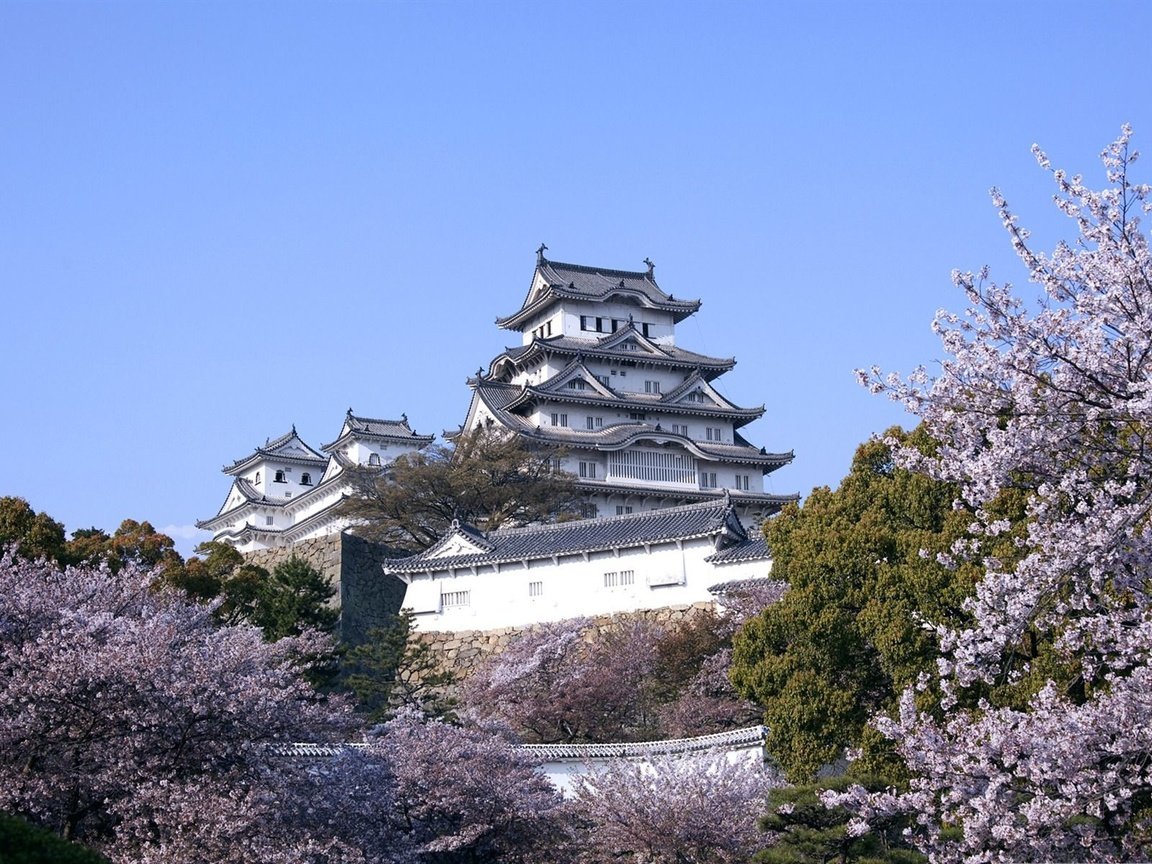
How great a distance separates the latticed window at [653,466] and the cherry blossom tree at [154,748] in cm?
2982

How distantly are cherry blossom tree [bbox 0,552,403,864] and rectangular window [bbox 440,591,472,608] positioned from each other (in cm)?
1648

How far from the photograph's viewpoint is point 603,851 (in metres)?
16.0

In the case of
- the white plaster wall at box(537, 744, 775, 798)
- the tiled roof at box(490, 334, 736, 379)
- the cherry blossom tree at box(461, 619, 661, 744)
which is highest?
the tiled roof at box(490, 334, 736, 379)

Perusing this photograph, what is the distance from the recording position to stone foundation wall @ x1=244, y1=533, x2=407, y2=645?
32.3m

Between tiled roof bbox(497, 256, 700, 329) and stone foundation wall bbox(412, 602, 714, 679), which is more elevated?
tiled roof bbox(497, 256, 700, 329)

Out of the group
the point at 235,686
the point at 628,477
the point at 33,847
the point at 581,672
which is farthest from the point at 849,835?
the point at 628,477

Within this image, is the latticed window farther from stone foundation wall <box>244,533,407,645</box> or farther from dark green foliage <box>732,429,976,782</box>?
dark green foliage <box>732,429,976,782</box>

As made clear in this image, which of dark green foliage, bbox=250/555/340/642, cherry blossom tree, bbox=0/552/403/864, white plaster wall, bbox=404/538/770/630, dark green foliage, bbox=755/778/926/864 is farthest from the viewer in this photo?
white plaster wall, bbox=404/538/770/630

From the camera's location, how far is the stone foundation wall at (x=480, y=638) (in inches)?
1133

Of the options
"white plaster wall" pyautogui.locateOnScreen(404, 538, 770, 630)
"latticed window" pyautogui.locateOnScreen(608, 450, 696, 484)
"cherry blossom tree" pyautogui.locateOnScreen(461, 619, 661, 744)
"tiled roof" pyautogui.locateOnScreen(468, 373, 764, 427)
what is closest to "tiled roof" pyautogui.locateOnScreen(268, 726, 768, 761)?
"cherry blossom tree" pyautogui.locateOnScreen(461, 619, 661, 744)

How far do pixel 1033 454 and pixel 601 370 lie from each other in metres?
38.3

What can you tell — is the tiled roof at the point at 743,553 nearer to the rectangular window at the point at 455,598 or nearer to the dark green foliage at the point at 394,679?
the rectangular window at the point at 455,598

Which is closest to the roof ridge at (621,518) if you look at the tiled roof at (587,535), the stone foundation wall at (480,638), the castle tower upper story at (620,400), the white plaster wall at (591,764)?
the tiled roof at (587,535)

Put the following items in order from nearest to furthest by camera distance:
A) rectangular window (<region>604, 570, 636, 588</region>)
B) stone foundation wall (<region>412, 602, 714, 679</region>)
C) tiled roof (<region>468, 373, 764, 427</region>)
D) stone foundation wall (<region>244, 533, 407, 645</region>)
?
stone foundation wall (<region>412, 602, 714, 679</region>), rectangular window (<region>604, 570, 636, 588</region>), stone foundation wall (<region>244, 533, 407, 645</region>), tiled roof (<region>468, 373, 764, 427</region>)
